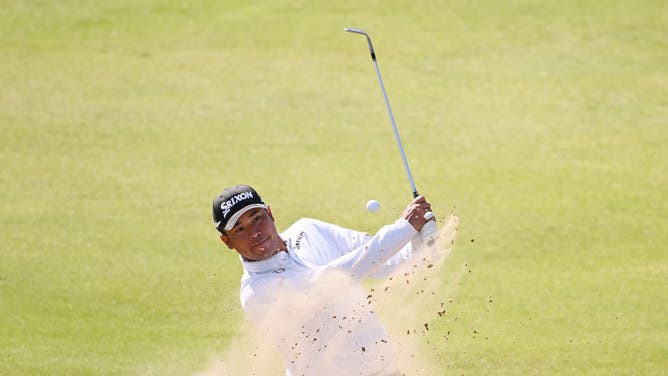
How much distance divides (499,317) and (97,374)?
4.56 m

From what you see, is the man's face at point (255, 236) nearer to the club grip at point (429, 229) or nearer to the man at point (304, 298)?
the man at point (304, 298)

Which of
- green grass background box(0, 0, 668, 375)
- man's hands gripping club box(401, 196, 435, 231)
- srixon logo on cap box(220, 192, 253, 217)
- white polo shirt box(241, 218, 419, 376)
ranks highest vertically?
srixon logo on cap box(220, 192, 253, 217)

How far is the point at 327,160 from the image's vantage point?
690 inches

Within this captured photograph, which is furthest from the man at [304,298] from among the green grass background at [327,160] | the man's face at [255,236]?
the green grass background at [327,160]

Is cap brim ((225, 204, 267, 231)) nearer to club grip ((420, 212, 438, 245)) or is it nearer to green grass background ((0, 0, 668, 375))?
club grip ((420, 212, 438, 245))

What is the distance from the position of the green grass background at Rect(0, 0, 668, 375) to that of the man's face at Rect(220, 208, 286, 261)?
365cm

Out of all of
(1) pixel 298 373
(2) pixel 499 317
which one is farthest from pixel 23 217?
(1) pixel 298 373

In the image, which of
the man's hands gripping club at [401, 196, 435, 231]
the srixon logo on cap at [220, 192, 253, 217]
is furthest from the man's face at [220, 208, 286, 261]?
the man's hands gripping club at [401, 196, 435, 231]

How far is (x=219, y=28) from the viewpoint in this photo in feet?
75.4

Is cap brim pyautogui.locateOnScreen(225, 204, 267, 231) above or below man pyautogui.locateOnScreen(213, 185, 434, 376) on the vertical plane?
above

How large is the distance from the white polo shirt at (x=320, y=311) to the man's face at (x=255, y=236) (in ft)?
0.20

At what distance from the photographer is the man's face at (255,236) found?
7742mm

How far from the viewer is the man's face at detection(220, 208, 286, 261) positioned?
774cm

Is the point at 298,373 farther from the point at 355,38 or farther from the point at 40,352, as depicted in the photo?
the point at 355,38
